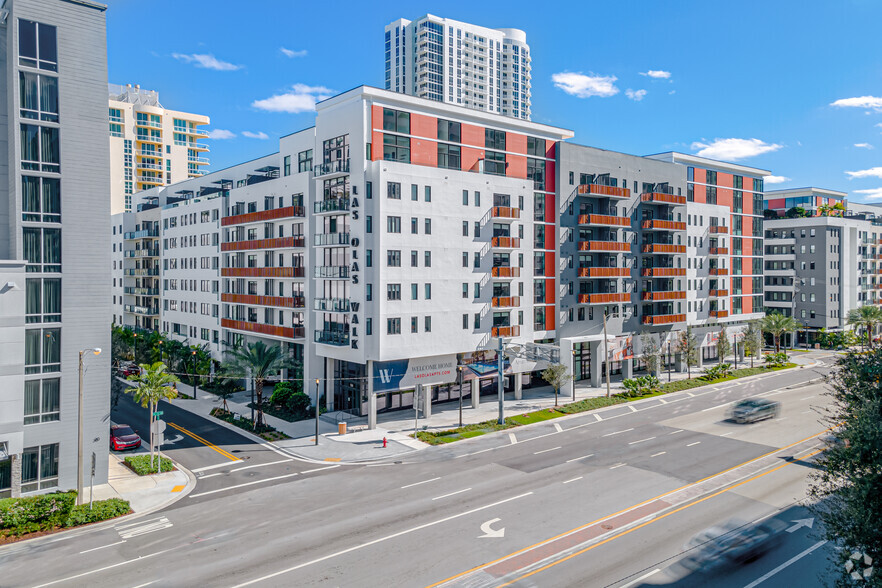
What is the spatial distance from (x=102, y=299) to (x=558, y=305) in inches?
1601

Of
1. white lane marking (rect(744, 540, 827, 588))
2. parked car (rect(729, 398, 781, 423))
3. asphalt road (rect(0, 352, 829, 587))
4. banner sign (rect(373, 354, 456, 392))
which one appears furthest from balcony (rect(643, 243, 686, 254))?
white lane marking (rect(744, 540, 827, 588))

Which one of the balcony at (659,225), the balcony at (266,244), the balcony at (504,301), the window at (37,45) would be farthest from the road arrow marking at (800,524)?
the balcony at (659,225)

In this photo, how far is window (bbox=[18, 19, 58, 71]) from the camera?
102 feet

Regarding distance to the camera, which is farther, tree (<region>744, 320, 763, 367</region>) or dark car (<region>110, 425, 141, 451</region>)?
tree (<region>744, 320, 763, 367</region>)

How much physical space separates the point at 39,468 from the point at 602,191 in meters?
52.9

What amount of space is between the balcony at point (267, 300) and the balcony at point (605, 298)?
92.9ft

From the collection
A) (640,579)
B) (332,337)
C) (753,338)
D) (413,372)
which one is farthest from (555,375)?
(753,338)

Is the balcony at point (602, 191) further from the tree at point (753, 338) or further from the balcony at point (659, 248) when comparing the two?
the tree at point (753, 338)

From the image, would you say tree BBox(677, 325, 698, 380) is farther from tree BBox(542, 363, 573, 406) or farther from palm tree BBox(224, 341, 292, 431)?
palm tree BBox(224, 341, 292, 431)

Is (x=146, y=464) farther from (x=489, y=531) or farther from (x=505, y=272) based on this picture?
(x=505, y=272)

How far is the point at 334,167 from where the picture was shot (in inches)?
1892

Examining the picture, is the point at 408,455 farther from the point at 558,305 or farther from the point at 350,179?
the point at 558,305

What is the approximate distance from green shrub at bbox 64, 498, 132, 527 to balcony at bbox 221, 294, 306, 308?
24.9 m

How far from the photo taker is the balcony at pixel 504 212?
52031 millimetres
